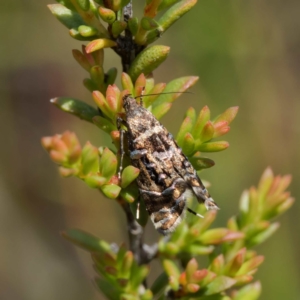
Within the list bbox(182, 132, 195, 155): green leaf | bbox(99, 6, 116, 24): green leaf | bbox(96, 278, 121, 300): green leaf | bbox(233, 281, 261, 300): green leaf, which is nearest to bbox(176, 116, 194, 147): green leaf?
bbox(182, 132, 195, 155): green leaf

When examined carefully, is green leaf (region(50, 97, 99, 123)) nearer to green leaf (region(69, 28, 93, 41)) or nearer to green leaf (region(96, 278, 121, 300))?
green leaf (region(69, 28, 93, 41))

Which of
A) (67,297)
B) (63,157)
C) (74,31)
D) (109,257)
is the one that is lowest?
(67,297)

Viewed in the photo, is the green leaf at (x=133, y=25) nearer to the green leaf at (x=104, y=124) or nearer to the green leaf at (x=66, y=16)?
the green leaf at (x=66, y=16)

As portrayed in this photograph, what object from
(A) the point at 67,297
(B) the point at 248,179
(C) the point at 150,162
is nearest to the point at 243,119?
(B) the point at 248,179

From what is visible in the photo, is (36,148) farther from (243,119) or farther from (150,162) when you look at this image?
(150,162)

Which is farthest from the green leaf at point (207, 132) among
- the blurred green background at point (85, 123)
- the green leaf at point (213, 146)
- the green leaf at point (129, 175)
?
the blurred green background at point (85, 123)

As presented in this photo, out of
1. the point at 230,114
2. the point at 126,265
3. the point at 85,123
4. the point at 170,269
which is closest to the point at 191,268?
the point at 170,269
